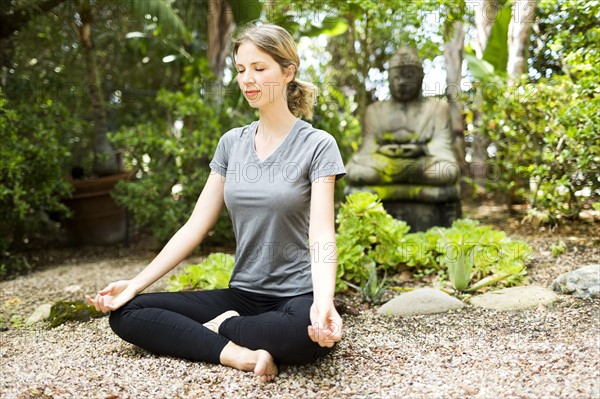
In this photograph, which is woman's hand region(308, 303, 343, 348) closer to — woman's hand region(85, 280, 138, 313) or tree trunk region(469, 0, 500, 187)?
woman's hand region(85, 280, 138, 313)

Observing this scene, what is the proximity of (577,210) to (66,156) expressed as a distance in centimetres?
469

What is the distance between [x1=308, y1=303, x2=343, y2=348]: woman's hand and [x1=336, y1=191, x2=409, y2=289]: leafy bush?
1.46 metres

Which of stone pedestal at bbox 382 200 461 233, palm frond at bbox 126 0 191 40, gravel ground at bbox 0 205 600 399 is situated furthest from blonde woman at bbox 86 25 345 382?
palm frond at bbox 126 0 191 40

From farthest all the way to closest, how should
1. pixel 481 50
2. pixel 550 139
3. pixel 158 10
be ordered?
pixel 481 50
pixel 158 10
pixel 550 139

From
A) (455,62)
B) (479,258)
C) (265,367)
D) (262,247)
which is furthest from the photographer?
(455,62)

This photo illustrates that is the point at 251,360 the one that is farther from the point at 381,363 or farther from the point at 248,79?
the point at 248,79

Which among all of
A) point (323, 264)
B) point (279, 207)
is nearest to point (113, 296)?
point (279, 207)

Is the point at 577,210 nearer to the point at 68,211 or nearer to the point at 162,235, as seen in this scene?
the point at 162,235

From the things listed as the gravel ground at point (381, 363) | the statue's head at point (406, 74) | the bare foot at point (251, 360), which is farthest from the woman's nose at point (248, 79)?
the statue's head at point (406, 74)

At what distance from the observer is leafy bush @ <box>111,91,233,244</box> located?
17.3 feet

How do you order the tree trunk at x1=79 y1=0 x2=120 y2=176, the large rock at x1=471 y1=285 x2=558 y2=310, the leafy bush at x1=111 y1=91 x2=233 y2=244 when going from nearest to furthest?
the large rock at x1=471 y1=285 x2=558 y2=310
the leafy bush at x1=111 y1=91 x2=233 y2=244
the tree trunk at x1=79 y1=0 x2=120 y2=176

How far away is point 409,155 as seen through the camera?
4.82 metres

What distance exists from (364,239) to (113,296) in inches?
70.7

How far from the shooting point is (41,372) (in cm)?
230
